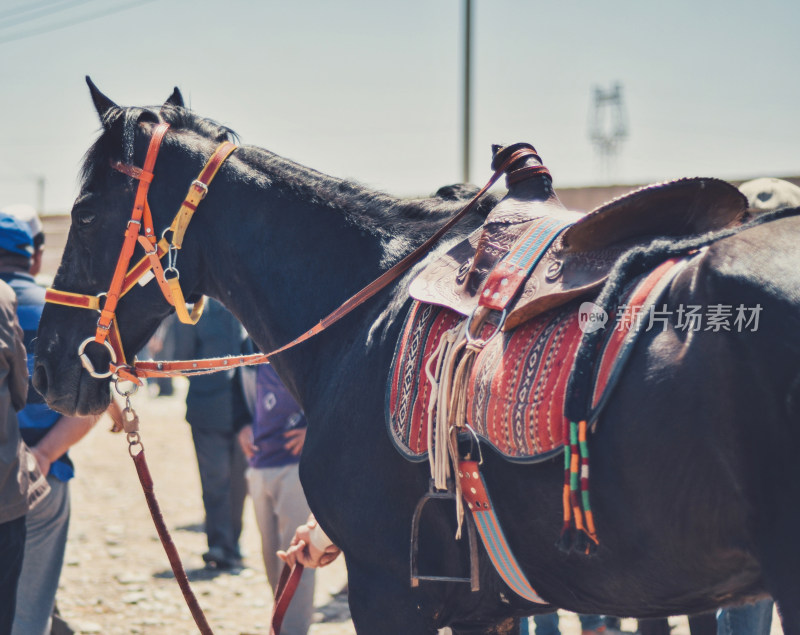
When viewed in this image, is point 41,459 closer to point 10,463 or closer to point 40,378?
point 10,463

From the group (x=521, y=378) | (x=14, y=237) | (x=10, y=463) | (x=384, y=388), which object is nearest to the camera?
(x=521, y=378)

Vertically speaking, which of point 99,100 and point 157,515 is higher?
point 99,100

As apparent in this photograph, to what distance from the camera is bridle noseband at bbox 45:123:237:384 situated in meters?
2.61

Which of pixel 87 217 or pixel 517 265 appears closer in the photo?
pixel 517 265

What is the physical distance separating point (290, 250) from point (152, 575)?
13.7 feet

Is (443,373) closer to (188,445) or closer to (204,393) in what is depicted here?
(204,393)

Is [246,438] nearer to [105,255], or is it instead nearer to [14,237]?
[14,237]

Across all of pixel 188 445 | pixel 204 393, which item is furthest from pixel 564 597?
pixel 188 445

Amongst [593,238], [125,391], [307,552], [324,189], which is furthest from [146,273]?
[593,238]

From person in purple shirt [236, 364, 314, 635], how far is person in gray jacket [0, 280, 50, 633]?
1.21m

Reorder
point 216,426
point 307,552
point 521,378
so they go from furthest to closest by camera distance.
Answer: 1. point 216,426
2. point 307,552
3. point 521,378

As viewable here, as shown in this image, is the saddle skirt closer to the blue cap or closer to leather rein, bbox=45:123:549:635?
leather rein, bbox=45:123:549:635

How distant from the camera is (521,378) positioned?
185 cm

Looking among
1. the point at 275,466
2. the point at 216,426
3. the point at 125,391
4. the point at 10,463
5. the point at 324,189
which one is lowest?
the point at 216,426
